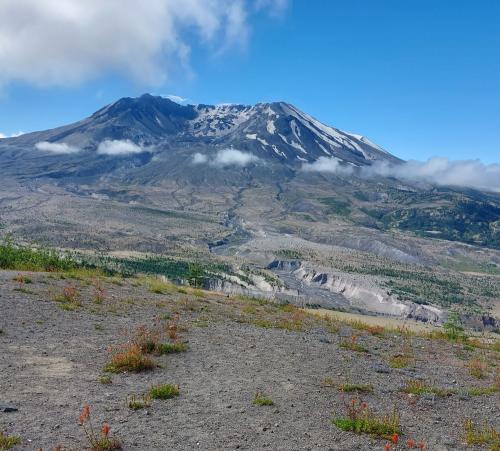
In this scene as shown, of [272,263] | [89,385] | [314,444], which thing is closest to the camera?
[314,444]

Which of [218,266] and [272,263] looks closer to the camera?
[218,266]

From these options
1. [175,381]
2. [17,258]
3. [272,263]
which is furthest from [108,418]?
[272,263]

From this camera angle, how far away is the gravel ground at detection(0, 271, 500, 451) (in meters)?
→ 8.09

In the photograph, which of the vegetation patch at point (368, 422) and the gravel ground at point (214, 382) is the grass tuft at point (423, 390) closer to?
the gravel ground at point (214, 382)

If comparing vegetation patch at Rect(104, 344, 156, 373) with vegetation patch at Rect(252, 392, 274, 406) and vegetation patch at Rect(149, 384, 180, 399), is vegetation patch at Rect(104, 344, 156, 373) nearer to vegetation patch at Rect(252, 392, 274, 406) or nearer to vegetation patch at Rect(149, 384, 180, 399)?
vegetation patch at Rect(149, 384, 180, 399)

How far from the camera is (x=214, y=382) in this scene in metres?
10.7

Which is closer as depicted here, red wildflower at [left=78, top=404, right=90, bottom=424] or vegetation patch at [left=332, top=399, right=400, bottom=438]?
red wildflower at [left=78, top=404, right=90, bottom=424]

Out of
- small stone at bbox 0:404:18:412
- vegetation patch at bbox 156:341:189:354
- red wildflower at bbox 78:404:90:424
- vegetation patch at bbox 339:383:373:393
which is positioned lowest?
vegetation patch at bbox 339:383:373:393

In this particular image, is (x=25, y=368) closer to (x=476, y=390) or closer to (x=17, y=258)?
(x=476, y=390)

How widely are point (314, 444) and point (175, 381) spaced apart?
364 centimetres

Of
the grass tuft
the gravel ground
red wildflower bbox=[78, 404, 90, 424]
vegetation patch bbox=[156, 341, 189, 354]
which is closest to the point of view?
red wildflower bbox=[78, 404, 90, 424]

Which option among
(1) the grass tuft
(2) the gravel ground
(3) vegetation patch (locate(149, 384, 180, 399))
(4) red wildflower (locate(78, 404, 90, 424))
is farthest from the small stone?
(1) the grass tuft

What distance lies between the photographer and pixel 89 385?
32.1 feet

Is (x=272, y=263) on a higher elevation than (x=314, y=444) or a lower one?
lower
